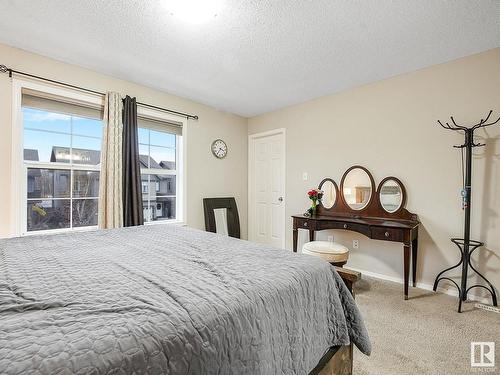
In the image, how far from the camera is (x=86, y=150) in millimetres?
2922

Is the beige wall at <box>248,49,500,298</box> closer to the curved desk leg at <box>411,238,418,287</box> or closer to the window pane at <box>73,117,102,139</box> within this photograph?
the curved desk leg at <box>411,238,418,287</box>

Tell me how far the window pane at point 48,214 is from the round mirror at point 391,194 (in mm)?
3588

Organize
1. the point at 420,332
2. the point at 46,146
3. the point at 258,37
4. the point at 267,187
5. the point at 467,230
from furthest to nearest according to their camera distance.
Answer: the point at 267,187
the point at 46,146
the point at 467,230
the point at 258,37
the point at 420,332

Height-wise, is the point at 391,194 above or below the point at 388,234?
above

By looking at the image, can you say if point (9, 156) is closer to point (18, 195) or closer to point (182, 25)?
point (18, 195)

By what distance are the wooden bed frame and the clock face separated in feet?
9.94

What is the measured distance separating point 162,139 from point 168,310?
10.5 ft

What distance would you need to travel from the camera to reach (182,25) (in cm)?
206

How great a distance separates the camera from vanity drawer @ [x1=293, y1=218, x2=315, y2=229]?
3300 millimetres

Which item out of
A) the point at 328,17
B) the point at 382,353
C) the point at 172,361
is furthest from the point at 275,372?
the point at 328,17

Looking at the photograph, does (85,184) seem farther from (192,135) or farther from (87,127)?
(192,135)

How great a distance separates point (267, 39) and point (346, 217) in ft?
7.22

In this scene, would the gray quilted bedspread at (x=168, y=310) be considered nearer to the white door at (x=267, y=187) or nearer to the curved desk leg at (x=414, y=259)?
the curved desk leg at (x=414, y=259)

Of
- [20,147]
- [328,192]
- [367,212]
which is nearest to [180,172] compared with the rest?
[20,147]
